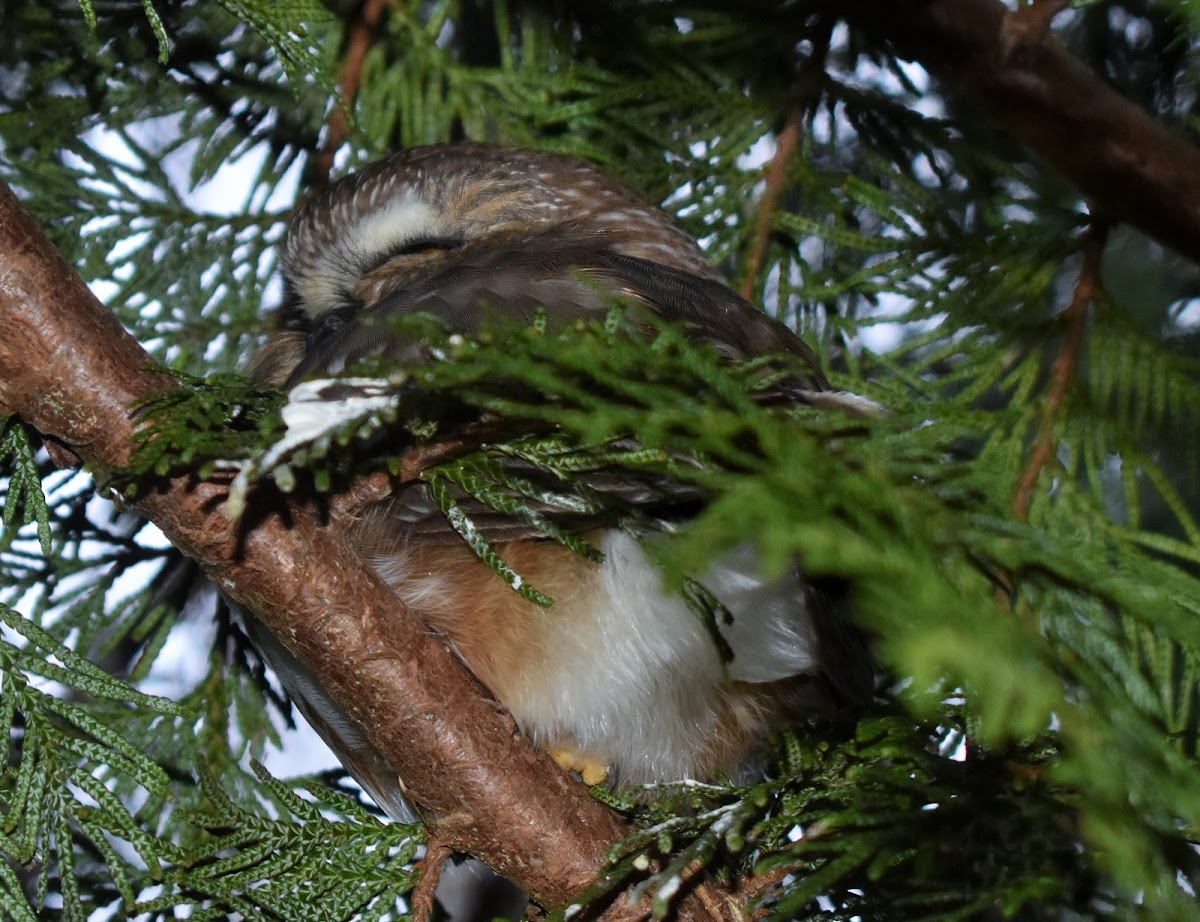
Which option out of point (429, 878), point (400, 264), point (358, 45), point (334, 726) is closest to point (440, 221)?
point (400, 264)

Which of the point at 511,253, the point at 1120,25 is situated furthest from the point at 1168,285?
the point at 511,253

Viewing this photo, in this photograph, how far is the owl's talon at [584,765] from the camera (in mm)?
1642

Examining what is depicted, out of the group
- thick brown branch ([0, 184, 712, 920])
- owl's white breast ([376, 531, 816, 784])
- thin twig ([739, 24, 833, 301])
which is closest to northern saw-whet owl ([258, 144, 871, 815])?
owl's white breast ([376, 531, 816, 784])

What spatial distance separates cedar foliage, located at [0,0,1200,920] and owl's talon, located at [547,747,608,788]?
0.13 m

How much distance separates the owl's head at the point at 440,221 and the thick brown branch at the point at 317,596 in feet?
2.63

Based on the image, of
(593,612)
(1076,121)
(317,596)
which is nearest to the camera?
(317,596)

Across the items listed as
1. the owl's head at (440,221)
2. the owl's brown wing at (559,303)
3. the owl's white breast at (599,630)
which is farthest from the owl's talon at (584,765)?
the owl's head at (440,221)

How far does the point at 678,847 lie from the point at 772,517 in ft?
2.11

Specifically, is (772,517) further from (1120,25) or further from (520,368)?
(1120,25)

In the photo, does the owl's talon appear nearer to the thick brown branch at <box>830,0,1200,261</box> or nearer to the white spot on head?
the white spot on head

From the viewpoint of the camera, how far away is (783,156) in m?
2.02

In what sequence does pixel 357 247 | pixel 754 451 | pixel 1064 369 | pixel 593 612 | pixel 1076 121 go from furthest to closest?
1. pixel 357 247
2. pixel 1064 369
3. pixel 1076 121
4. pixel 593 612
5. pixel 754 451

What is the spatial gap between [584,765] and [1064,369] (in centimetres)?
89

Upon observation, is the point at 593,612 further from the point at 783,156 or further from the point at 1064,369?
the point at 783,156
